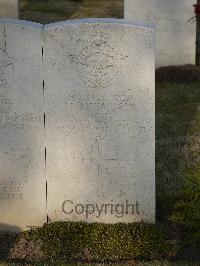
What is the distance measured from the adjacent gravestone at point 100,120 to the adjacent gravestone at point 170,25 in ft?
21.5

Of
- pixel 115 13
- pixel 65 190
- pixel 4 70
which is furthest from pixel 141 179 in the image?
pixel 115 13

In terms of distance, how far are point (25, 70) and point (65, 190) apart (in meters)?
1.22

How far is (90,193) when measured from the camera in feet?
20.0

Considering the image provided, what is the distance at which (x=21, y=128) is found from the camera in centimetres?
591

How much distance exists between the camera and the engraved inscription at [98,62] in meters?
5.66

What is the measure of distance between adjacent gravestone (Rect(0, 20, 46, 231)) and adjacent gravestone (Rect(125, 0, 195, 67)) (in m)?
6.63

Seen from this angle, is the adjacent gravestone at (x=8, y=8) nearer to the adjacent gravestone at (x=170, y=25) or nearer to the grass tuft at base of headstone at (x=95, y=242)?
the adjacent gravestone at (x=170, y=25)

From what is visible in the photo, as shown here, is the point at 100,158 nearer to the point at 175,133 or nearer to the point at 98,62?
the point at 98,62

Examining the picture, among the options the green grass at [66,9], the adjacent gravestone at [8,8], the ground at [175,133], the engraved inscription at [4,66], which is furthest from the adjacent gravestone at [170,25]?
the engraved inscription at [4,66]

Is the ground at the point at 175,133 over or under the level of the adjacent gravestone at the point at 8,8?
under

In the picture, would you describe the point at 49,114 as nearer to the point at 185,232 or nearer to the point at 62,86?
the point at 62,86

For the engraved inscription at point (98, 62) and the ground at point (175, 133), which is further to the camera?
the ground at point (175, 133)

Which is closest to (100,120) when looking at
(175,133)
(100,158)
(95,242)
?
(100,158)

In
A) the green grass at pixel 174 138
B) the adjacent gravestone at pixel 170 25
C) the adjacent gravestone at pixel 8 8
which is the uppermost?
the adjacent gravestone at pixel 8 8
